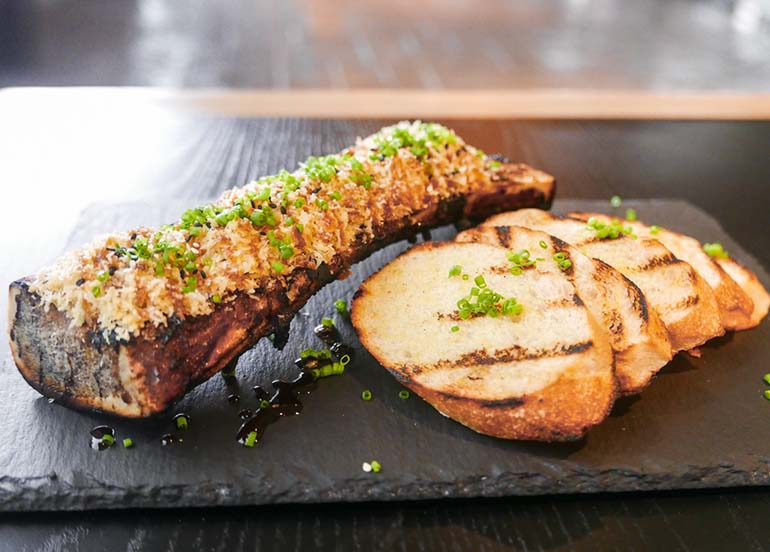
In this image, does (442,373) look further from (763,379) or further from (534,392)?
(763,379)

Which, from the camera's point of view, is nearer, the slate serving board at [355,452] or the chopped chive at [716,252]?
the slate serving board at [355,452]

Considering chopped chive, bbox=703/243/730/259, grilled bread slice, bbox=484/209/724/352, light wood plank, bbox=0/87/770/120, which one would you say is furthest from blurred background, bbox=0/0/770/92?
grilled bread slice, bbox=484/209/724/352

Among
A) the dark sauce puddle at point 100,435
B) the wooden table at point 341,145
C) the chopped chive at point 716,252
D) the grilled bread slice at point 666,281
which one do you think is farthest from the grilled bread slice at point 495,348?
the chopped chive at point 716,252

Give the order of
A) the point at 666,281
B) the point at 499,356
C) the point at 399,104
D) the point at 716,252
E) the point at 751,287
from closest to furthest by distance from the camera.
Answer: the point at 499,356 → the point at 666,281 → the point at 751,287 → the point at 716,252 → the point at 399,104

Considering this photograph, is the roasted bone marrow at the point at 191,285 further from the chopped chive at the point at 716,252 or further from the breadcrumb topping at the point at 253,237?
the chopped chive at the point at 716,252

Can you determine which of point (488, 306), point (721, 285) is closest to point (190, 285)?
point (488, 306)

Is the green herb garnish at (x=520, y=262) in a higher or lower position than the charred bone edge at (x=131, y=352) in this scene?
higher

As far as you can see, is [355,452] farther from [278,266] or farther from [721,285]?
[721,285]

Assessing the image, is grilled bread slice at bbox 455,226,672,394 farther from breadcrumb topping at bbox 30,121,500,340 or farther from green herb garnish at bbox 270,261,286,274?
green herb garnish at bbox 270,261,286,274
